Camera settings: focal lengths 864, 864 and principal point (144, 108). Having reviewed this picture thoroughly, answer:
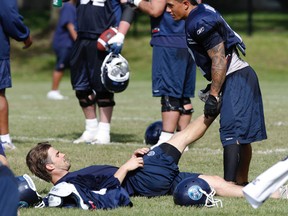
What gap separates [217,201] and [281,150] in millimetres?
3393

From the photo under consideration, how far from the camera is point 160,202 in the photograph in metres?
6.94

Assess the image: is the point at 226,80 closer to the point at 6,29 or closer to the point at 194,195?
the point at 194,195

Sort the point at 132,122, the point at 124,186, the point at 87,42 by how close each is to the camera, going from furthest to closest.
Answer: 1. the point at 132,122
2. the point at 87,42
3. the point at 124,186

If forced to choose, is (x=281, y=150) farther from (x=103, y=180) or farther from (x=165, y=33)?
(x=103, y=180)

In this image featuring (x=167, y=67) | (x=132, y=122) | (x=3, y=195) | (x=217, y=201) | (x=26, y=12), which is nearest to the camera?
(x=3, y=195)

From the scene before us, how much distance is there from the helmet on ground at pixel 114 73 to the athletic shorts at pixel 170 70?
44cm

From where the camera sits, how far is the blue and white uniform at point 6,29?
32.5 feet

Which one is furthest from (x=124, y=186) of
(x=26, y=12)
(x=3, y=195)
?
(x=26, y=12)

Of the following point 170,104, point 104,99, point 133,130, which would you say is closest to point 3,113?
point 104,99

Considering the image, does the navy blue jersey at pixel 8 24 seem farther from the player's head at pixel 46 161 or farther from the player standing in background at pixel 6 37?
the player's head at pixel 46 161

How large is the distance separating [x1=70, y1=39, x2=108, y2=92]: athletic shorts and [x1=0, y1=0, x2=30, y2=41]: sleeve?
0.85 meters

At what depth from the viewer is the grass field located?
265 inches

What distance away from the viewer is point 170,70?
992 cm

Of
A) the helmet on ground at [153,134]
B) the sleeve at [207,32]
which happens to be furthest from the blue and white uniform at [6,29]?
the sleeve at [207,32]
